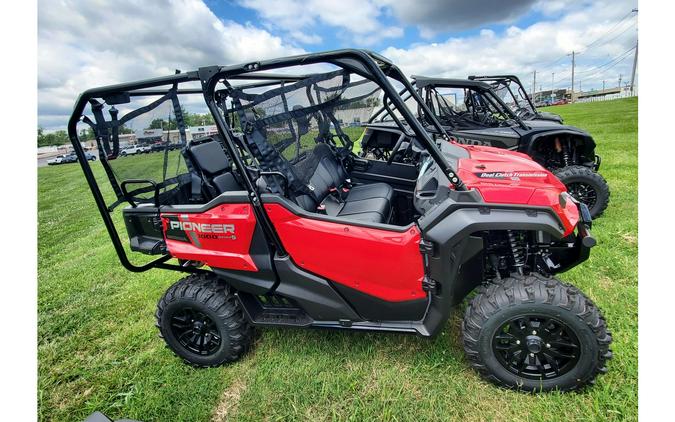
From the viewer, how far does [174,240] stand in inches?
102

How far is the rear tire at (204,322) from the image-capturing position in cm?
256

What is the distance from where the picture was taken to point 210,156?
2971 mm

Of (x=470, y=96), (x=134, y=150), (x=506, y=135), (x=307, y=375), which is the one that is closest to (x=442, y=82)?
(x=470, y=96)

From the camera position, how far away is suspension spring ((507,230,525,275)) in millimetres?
2209

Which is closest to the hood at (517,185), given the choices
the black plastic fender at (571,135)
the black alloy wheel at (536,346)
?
the black alloy wheel at (536,346)

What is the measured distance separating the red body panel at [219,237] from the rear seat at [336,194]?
420mm

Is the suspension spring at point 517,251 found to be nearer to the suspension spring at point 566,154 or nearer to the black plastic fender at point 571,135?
the black plastic fender at point 571,135

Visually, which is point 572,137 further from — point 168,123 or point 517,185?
point 168,123

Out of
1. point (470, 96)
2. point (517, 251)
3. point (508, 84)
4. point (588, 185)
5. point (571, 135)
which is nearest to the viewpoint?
point (517, 251)

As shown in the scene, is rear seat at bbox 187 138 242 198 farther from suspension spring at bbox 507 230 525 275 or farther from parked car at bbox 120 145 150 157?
suspension spring at bbox 507 230 525 275

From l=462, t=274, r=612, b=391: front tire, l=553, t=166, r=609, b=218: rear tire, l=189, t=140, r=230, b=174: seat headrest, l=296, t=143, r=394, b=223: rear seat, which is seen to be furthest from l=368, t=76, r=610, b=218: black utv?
l=462, t=274, r=612, b=391: front tire

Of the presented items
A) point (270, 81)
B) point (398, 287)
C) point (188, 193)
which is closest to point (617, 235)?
point (398, 287)

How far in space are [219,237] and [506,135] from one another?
15.0 ft

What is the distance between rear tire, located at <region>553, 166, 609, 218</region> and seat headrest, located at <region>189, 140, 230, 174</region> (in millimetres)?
4044
